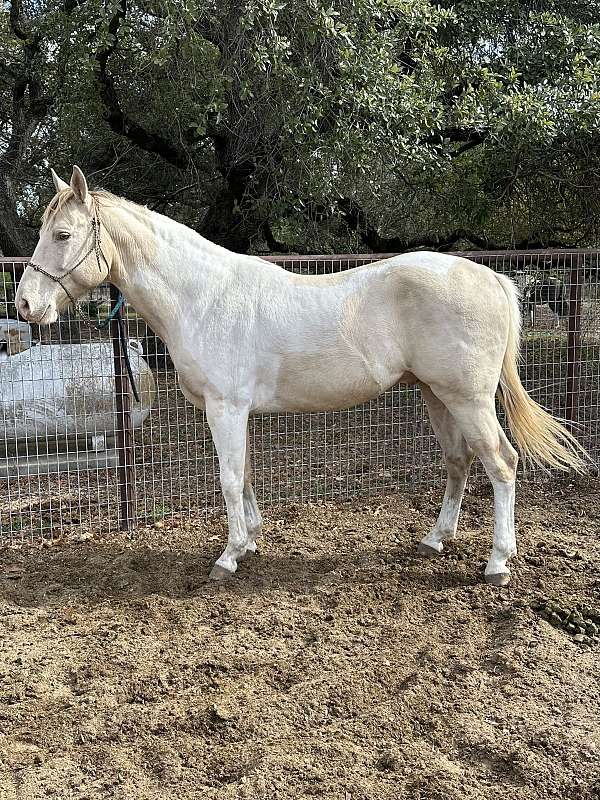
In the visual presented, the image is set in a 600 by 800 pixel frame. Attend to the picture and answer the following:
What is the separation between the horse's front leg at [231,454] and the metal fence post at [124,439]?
3.75ft

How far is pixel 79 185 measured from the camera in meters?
3.33

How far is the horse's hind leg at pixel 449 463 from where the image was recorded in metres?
4.04

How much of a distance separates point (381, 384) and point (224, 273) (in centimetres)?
101

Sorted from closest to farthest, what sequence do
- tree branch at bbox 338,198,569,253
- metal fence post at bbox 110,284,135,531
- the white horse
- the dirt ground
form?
the dirt ground
the white horse
metal fence post at bbox 110,284,135,531
tree branch at bbox 338,198,569,253

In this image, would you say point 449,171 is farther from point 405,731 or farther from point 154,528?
point 405,731

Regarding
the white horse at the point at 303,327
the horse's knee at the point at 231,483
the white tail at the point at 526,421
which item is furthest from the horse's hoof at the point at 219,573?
the white tail at the point at 526,421

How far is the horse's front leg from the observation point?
3.58 meters

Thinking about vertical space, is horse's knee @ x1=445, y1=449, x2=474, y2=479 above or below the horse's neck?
below

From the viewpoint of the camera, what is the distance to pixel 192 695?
2732mm

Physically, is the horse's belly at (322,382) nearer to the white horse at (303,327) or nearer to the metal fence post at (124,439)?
the white horse at (303,327)

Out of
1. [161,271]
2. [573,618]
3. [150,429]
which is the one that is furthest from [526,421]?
[150,429]

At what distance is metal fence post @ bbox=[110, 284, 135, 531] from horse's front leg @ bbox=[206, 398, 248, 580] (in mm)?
1142

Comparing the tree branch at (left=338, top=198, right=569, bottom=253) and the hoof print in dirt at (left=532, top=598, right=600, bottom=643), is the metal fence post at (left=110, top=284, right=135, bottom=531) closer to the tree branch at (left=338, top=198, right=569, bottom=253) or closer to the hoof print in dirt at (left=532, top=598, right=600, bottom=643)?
the hoof print in dirt at (left=532, top=598, right=600, bottom=643)

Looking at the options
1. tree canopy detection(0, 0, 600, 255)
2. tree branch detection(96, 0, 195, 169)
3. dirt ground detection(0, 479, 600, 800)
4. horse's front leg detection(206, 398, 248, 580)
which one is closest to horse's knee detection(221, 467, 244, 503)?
horse's front leg detection(206, 398, 248, 580)
